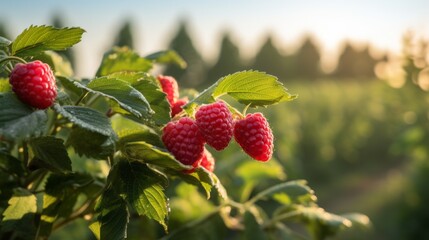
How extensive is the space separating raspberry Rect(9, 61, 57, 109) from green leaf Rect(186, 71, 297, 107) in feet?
1.04

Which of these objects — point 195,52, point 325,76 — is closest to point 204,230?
point 195,52

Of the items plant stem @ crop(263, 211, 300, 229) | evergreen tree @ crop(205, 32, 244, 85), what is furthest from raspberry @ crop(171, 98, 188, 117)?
evergreen tree @ crop(205, 32, 244, 85)

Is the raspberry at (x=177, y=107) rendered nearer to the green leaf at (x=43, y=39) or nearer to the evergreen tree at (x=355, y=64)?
the green leaf at (x=43, y=39)

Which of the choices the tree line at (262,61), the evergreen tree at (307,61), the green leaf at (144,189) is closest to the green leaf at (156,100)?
the green leaf at (144,189)

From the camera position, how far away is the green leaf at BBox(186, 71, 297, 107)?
1.20 metres

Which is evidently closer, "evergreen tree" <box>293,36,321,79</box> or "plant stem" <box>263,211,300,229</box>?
"plant stem" <box>263,211,300,229</box>

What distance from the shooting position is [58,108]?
1044 mm

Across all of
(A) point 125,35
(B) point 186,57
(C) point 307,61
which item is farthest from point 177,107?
(C) point 307,61

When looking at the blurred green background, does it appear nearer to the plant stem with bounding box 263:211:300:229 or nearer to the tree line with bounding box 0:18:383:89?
the plant stem with bounding box 263:211:300:229

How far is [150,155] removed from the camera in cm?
114

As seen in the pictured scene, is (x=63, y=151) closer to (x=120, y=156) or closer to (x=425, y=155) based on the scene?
(x=120, y=156)

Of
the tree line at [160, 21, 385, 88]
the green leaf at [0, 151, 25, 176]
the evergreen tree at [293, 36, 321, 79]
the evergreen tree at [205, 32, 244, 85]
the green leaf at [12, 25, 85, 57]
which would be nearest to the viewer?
the green leaf at [12, 25, 85, 57]

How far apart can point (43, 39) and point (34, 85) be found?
0.66 feet

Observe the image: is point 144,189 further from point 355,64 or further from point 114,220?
point 355,64
